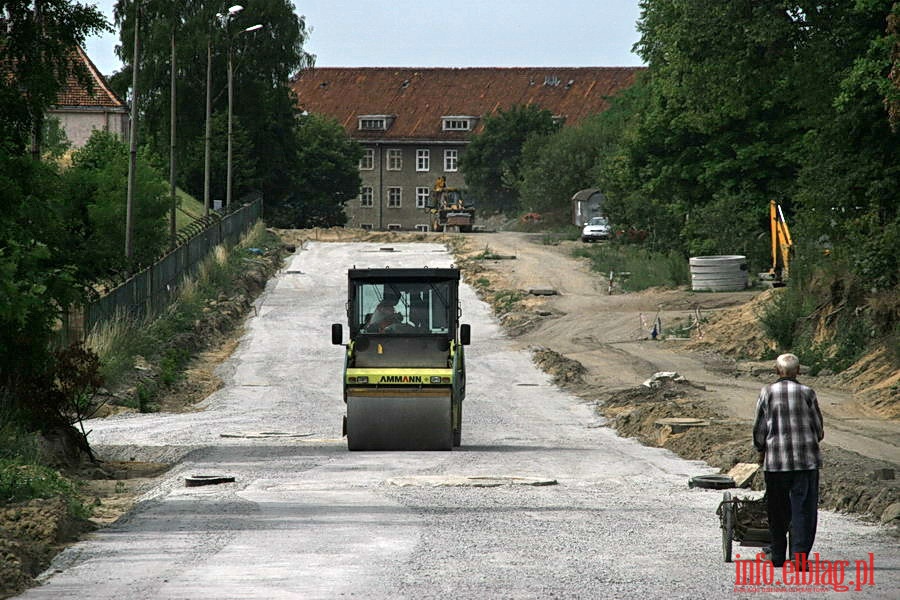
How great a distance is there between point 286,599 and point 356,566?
1.39m

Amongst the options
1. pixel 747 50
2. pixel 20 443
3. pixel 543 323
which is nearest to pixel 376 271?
pixel 20 443

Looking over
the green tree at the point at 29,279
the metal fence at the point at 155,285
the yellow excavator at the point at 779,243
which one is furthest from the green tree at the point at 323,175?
the green tree at the point at 29,279

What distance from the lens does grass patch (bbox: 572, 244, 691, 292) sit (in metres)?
52.2

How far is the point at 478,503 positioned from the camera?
16000 mm

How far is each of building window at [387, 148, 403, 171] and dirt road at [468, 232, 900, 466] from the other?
56.1 m

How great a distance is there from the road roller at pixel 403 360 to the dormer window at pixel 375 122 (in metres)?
98.4

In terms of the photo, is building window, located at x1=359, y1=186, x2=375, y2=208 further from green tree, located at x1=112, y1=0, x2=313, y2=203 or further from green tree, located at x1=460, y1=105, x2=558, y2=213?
green tree, located at x1=112, y1=0, x2=313, y2=203

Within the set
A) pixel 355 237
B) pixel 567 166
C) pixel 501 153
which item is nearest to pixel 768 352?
pixel 355 237

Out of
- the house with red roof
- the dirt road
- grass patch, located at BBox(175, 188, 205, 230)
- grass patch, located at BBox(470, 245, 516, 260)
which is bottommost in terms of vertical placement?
the dirt road

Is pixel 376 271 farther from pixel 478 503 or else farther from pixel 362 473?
pixel 478 503

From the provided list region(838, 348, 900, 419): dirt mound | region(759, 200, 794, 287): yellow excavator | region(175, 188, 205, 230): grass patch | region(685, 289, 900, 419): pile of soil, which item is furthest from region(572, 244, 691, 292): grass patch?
region(838, 348, 900, 419): dirt mound

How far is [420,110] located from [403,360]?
99791 mm

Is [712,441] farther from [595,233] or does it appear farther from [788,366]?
[595,233]

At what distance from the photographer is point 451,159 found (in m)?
119
